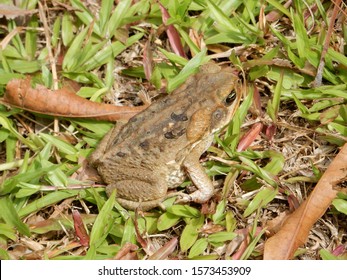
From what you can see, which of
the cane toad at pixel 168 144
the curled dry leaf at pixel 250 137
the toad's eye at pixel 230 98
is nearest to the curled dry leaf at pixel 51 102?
the cane toad at pixel 168 144

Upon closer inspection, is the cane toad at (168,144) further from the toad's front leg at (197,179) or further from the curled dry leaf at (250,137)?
the curled dry leaf at (250,137)

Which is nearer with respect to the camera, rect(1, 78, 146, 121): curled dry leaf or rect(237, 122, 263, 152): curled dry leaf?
rect(237, 122, 263, 152): curled dry leaf

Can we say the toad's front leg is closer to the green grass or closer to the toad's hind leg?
the green grass

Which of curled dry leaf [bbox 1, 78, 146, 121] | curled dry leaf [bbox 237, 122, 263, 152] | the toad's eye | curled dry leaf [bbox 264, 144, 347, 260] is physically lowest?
curled dry leaf [bbox 264, 144, 347, 260]

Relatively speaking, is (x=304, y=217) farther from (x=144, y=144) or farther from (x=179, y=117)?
(x=144, y=144)

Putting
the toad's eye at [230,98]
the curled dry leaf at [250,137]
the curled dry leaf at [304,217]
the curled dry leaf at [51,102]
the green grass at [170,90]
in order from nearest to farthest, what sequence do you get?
the curled dry leaf at [304,217], the green grass at [170,90], the toad's eye at [230,98], the curled dry leaf at [250,137], the curled dry leaf at [51,102]

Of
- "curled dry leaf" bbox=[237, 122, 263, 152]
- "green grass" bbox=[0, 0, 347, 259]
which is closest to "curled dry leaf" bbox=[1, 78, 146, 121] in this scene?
"green grass" bbox=[0, 0, 347, 259]

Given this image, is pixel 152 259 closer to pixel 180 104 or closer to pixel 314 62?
pixel 180 104

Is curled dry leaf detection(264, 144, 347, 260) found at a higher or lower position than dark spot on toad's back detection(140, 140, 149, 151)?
lower
